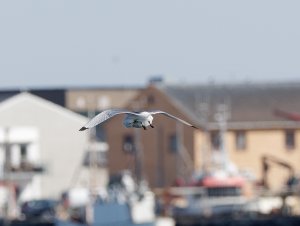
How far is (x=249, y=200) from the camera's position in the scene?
58688 millimetres

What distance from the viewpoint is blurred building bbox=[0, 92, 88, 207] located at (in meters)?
36.4

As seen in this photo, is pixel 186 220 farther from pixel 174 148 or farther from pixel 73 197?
pixel 174 148

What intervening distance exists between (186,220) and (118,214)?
2210 millimetres

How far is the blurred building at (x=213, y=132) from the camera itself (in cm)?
7250

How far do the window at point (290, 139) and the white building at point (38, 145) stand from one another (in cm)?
1348

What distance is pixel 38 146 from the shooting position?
1964 inches

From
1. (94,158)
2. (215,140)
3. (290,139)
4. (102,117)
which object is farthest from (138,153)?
(102,117)

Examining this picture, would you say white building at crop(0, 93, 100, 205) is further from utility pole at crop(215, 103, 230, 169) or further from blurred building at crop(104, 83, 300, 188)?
blurred building at crop(104, 83, 300, 188)

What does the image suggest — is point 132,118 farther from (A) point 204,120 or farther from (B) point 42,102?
(A) point 204,120

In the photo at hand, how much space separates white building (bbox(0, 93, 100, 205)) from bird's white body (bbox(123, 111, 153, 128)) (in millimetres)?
9700

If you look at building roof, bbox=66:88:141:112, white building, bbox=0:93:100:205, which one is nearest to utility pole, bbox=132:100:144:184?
white building, bbox=0:93:100:205

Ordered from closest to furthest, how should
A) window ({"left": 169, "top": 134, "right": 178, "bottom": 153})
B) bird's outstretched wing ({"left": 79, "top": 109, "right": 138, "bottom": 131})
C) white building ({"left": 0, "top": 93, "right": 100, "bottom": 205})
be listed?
bird's outstretched wing ({"left": 79, "top": 109, "right": 138, "bottom": 131})
white building ({"left": 0, "top": 93, "right": 100, "bottom": 205})
window ({"left": 169, "top": 134, "right": 178, "bottom": 153})

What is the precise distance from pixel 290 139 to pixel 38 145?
29.7 m

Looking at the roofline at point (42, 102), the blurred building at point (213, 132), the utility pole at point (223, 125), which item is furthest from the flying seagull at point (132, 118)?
the blurred building at point (213, 132)
